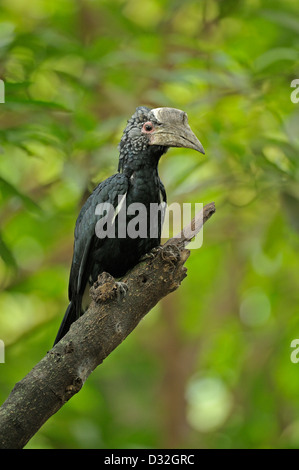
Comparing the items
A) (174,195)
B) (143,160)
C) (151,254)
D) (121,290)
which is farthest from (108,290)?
(174,195)

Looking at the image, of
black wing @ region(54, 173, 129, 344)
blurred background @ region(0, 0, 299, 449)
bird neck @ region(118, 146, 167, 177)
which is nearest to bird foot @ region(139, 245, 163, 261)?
black wing @ region(54, 173, 129, 344)

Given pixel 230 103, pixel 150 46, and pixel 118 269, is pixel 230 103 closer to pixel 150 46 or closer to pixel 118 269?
pixel 150 46

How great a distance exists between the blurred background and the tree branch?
85cm

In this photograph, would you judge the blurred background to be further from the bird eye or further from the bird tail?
the bird eye

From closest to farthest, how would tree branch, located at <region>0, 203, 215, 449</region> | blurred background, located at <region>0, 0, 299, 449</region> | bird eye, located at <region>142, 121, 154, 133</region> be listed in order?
tree branch, located at <region>0, 203, 215, 449</region> < bird eye, located at <region>142, 121, 154, 133</region> < blurred background, located at <region>0, 0, 299, 449</region>

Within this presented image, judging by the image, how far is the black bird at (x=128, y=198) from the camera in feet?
13.4

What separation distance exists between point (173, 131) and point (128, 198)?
0.51m

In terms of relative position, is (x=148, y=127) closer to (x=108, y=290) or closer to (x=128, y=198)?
(x=128, y=198)

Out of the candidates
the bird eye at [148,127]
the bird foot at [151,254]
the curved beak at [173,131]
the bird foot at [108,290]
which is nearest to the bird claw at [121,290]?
the bird foot at [108,290]

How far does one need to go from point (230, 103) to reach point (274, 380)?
303 cm

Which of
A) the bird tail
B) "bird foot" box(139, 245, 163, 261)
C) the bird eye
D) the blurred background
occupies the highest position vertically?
the blurred background

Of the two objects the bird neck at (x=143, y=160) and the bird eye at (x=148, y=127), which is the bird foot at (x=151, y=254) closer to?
the bird neck at (x=143, y=160)

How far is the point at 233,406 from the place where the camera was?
24.8 feet

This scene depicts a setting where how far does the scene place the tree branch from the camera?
3.05 meters
